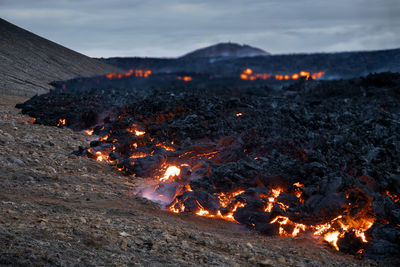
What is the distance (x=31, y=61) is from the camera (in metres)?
20.1

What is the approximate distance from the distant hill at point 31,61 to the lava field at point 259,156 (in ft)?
4.87

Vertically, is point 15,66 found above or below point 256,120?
above

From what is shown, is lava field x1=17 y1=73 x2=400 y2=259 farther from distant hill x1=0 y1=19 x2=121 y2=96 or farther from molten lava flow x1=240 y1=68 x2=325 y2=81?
distant hill x1=0 y1=19 x2=121 y2=96

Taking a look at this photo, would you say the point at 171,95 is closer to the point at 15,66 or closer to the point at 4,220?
the point at 15,66

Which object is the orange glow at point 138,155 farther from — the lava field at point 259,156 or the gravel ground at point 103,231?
the gravel ground at point 103,231

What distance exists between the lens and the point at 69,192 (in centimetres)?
829

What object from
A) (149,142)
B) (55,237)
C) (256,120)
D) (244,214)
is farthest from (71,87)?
(55,237)

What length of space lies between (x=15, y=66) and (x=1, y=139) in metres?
9.23

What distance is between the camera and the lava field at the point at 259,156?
769 centimetres

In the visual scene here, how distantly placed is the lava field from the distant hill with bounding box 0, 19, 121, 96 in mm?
1485

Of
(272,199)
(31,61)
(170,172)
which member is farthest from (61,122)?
(272,199)

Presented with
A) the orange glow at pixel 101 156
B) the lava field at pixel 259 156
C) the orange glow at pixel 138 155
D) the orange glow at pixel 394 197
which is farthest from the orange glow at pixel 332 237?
the orange glow at pixel 101 156

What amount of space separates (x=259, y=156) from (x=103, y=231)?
19.3 feet

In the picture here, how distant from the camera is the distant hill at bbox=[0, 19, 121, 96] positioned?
18172 mm
